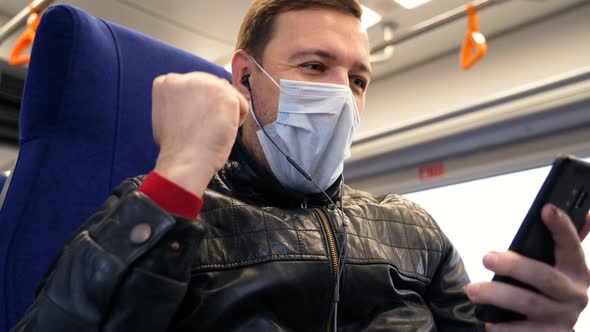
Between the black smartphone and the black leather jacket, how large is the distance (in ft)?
0.94

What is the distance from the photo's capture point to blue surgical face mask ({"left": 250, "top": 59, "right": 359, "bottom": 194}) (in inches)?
43.8

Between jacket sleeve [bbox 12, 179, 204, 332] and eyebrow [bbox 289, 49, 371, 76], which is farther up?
eyebrow [bbox 289, 49, 371, 76]

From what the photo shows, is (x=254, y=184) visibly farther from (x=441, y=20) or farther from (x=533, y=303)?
(x=441, y=20)

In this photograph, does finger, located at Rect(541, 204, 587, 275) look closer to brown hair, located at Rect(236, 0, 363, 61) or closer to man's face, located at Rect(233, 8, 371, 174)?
man's face, located at Rect(233, 8, 371, 174)

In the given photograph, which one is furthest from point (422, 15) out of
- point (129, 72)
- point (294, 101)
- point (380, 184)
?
point (129, 72)

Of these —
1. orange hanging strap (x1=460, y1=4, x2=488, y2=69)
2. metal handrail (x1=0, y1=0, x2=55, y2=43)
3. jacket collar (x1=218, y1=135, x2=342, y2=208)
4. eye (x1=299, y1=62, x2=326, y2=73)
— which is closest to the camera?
jacket collar (x1=218, y1=135, x2=342, y2=208)

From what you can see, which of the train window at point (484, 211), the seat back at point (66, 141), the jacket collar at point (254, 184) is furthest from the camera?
the train window at point (484, 211)

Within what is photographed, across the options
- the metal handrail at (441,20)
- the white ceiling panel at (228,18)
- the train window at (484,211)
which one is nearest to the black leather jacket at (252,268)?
the metal handrail at (441,20)

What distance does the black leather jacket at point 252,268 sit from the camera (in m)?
0.69

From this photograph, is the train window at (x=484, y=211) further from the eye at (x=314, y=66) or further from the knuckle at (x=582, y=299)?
the knuckle at (x=582, y=299)

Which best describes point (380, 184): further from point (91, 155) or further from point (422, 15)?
point (91, 155)

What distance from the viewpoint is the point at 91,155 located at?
38.9 inches

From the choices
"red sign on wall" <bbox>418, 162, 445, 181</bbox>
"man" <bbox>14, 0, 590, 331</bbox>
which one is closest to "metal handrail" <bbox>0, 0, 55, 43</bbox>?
"man" <bbox>14, 0, 590, 331</bbox>

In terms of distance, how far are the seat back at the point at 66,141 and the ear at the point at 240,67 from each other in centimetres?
24
